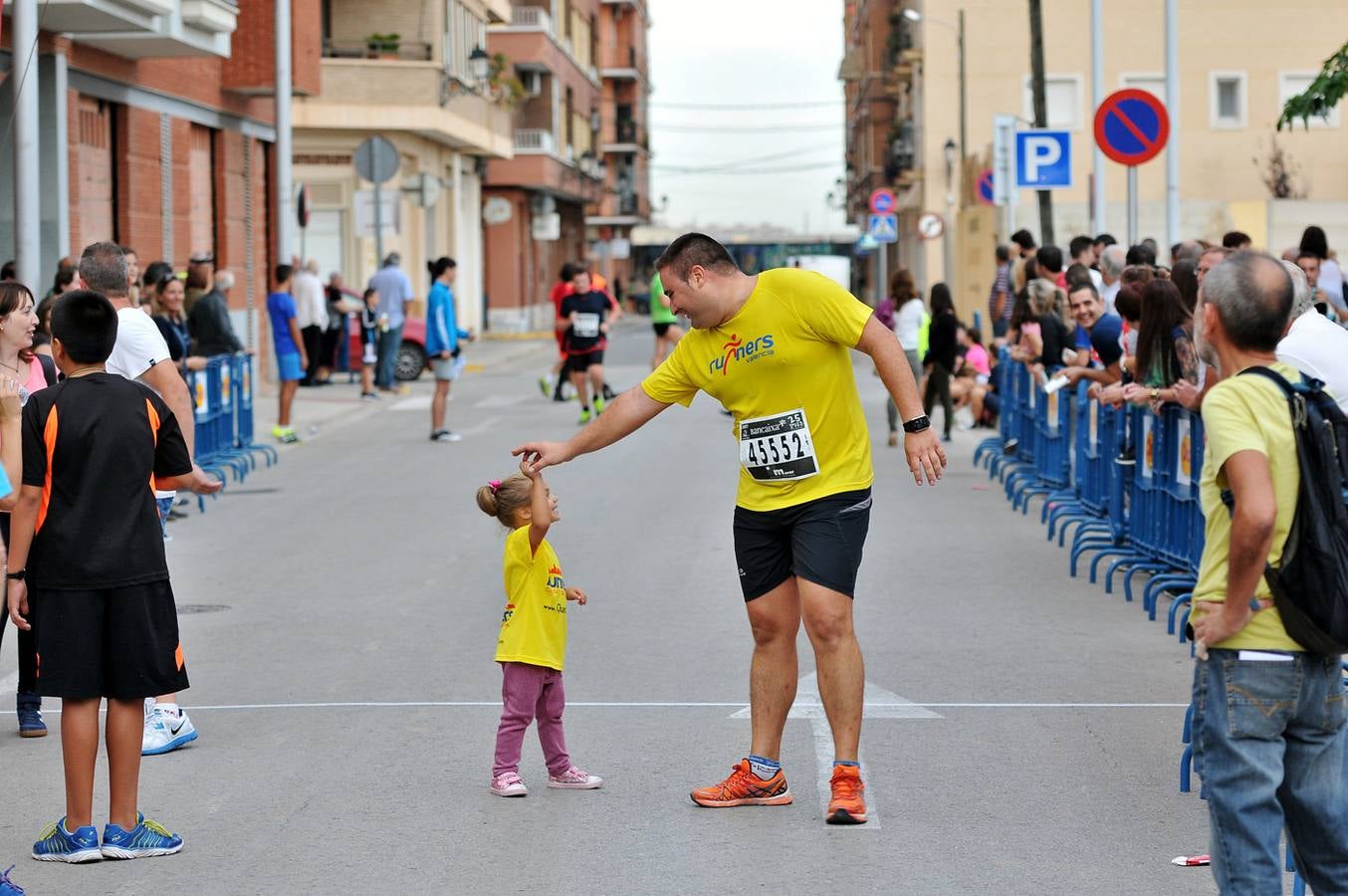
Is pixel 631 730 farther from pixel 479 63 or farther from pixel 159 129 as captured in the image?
pixel 479 63

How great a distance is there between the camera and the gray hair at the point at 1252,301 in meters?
4.64

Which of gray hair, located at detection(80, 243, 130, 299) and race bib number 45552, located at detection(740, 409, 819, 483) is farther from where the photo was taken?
gray hair, located at detection(80, 243, 130, 299)

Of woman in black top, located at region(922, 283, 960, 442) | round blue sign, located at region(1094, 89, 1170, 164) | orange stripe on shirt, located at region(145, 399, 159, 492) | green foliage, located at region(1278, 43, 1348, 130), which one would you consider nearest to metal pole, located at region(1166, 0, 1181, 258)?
woman in black top, located at region(922, 283, 960, 442)

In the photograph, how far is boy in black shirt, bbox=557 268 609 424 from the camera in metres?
24.0

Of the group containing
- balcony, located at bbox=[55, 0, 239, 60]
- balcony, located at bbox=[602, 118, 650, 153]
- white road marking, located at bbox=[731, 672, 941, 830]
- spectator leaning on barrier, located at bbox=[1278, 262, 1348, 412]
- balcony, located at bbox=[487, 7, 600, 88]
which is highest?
balcony, located at bbox=[602, 118, 650, 153]

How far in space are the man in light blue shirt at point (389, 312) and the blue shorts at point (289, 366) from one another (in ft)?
24.7

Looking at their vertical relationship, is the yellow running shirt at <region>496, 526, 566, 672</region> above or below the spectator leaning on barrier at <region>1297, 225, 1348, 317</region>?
below

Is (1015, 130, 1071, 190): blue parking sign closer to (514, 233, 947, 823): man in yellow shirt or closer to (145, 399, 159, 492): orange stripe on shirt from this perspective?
(514, 233, 947, 823): man in yellow shirt

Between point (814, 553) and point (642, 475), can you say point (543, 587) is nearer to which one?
point (814, 553)

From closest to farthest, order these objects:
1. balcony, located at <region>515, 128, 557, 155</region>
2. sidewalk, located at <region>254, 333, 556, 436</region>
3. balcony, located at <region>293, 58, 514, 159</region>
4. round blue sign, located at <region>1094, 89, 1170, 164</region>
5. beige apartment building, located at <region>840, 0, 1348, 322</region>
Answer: round blue sign, located at <region>1094, 89, 1170, 164</region> < sidewalk, located at <region>254, 333, 556, 436</region> < balcony, located at <region>293, 58, 514, 159</region> < beige apartment building, located at <region>840, 0, 1348, 322</region> < balcony, located at <region>515, 128, 557, 155</region>

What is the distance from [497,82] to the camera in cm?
5144

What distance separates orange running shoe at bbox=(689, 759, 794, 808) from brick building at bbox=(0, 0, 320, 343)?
13240mm

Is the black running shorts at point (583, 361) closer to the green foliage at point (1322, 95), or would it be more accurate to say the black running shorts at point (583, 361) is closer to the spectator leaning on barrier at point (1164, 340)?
the green foliage at point (1322, 95)

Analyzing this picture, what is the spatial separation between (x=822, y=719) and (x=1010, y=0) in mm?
50892
